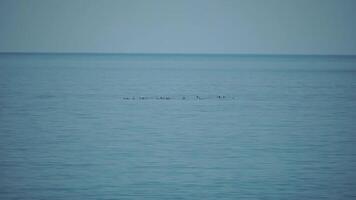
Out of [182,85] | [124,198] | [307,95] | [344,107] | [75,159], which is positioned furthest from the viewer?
[182,85]

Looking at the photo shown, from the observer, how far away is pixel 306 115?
129ft

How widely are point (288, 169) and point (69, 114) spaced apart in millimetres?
18893

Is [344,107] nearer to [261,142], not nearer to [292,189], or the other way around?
[261,142]

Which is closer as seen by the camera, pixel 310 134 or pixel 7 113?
pixel 310 134

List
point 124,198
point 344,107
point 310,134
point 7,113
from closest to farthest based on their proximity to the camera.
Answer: point 124,198 < point 310,134 < point 7,113 < point 344,107

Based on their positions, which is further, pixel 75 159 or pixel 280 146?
pixel 280 146

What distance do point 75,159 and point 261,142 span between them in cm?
815

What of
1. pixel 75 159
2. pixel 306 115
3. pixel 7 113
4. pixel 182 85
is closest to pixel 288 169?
pixel 75 159

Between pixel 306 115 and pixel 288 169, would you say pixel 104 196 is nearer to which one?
pixel 288 169

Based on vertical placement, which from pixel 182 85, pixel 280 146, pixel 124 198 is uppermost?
pixel 182 85

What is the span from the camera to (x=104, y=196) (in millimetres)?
18203

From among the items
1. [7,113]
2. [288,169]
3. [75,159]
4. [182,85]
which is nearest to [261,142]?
[288,169]

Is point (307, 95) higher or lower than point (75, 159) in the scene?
higher

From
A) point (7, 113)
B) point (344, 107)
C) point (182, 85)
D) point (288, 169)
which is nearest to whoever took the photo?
point (288, 169)
